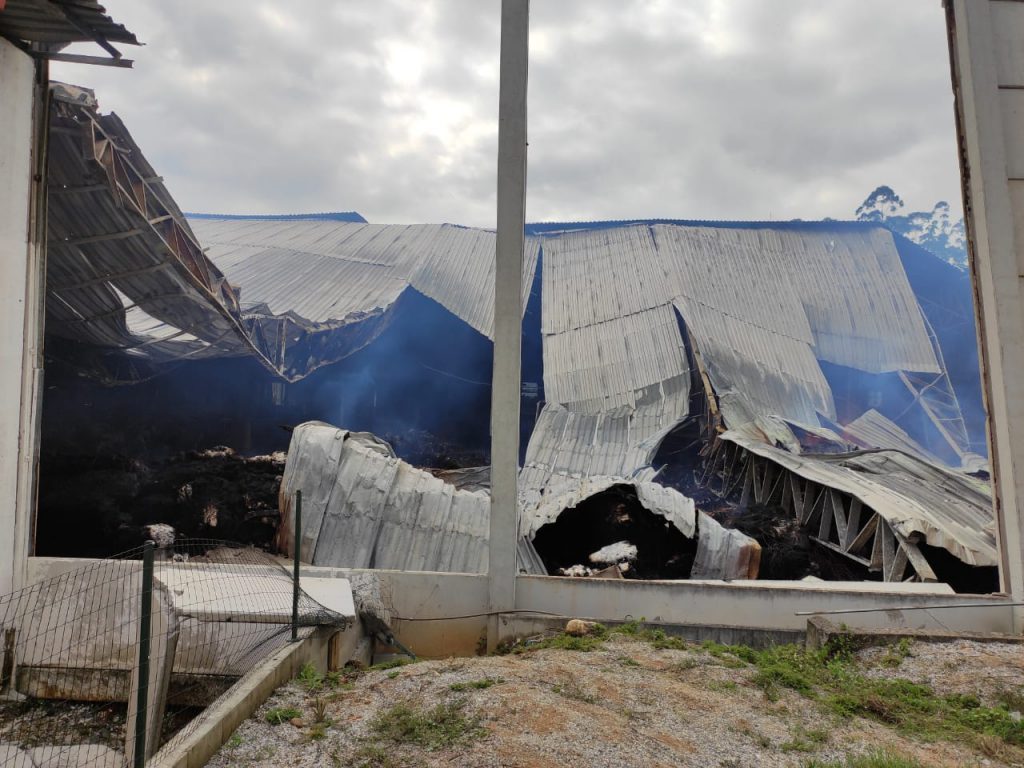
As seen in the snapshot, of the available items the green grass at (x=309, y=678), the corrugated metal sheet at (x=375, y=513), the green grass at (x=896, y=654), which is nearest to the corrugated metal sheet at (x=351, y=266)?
the corrugated metal sheet at (x=375, y=513)

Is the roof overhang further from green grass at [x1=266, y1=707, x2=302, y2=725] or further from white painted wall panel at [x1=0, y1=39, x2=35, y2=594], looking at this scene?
green grass at [x1=266, y1=707, x2=302, y2=725]

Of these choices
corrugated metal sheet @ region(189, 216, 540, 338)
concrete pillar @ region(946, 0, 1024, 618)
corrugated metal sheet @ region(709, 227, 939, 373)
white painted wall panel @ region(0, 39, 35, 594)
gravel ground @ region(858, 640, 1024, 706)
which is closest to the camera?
gravel ground @ region(858, 640, 1024, 706)

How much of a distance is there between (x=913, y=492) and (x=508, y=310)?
8.88 meters

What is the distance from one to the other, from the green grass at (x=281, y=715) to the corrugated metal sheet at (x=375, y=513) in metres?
5.18

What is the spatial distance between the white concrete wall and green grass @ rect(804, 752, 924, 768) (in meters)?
8.15

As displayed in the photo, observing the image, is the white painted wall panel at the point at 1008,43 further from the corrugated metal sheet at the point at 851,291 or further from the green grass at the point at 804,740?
the corrugated metal sheet at the point at 851,291

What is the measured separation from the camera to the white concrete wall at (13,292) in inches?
299

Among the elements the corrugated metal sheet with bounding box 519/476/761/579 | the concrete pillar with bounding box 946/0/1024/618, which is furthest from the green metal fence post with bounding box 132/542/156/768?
the concrete pillar with bounding box 946/0/1024/618

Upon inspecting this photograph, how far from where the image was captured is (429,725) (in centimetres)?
472

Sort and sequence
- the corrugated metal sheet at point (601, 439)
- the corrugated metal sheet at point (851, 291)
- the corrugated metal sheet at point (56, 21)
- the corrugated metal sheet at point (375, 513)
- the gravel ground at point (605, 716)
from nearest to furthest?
Result: the gravel ground at point (605, 716)
the corrugated metal sheet at point (56, 21)
the corrugated metal sheet at point (375, 513)
the corrugated metal sheet at point (601, 439)
the corrugated metal sheet at point (851, 291)

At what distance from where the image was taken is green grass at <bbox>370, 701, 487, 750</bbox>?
451cm

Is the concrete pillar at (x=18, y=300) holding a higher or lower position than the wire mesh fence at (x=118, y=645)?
higher

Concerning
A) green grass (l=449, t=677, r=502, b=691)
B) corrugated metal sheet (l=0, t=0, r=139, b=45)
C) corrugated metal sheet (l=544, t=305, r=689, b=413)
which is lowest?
green grass (l=449, t=677, r=502, b=691)

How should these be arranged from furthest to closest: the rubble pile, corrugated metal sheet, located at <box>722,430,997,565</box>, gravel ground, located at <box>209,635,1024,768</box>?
1. the rubble pile
2. corrugated metal sheet, located at <box>722,430,997,565</box>
3. gravel ground, located at <box>209,635,1024,768</box>
